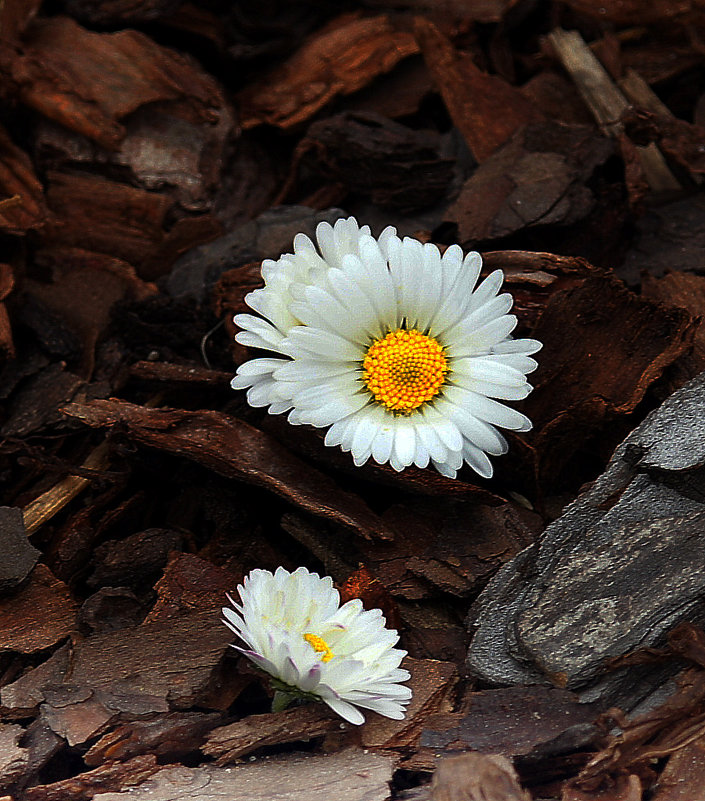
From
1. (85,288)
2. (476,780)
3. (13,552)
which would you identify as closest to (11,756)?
(13,552)

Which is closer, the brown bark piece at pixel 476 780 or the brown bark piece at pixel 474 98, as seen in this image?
the brown bark piece at pixel 476 780

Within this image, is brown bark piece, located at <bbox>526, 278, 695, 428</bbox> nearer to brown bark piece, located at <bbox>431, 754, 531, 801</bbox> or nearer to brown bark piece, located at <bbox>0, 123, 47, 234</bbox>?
brown bark piece, located at <bbox>431, 754, 531, 801</bbox>

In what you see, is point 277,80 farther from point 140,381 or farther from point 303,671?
point 303,671

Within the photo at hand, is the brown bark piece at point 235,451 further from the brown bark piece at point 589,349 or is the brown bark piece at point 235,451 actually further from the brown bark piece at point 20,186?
the brown bark piece at point 20,186

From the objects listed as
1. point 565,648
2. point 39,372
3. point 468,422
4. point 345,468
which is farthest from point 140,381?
point 565,648

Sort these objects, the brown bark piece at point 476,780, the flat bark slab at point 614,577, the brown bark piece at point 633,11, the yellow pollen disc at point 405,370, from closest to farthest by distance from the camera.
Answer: the brown bark piece at point 476,780
the flat bark slab at point 614,577
the yellow pollen disc at point 405,370
the brown bark piece at point 633,11

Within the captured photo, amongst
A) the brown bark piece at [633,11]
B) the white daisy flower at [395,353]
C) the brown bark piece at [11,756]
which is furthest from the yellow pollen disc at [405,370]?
the brown bark piece at [633,11]

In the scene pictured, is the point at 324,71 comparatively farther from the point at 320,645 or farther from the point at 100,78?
the point at 320,645
